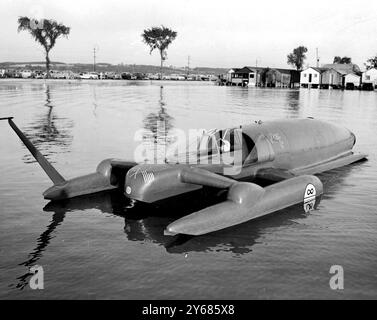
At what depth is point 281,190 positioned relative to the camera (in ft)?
40.3

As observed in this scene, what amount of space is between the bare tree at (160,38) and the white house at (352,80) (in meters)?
67.3

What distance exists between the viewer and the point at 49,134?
26109 mm

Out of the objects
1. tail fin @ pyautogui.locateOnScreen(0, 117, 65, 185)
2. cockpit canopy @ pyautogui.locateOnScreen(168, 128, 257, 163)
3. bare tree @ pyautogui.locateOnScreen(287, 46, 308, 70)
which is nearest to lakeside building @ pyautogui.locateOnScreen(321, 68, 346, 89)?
bare tree @ pyautogui.locateOnScreen(287, 46, 308, 70)

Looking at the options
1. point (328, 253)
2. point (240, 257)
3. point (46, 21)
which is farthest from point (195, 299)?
point (46, 21)

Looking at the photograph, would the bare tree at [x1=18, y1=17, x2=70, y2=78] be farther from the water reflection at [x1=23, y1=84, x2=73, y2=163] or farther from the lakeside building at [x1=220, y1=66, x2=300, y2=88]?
the water reflection at [x1=23, y1=84, x2=73, y2=163]

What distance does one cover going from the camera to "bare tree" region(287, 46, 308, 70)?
16350cm

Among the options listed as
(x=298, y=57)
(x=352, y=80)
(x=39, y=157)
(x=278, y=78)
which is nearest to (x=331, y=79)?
(x=352, y=80)

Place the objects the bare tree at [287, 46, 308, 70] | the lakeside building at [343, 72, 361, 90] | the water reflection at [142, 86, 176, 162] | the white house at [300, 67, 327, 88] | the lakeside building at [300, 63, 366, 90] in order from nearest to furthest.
→ 1. the water reflection at [142, 86, 176, 162]
2. the lakeside building at [343, 72, 361, 90]
3. the lakeside building at [300, 63, 366, 90]
4. the white house at [300, 67, 327, 88]
5. the bare tree at [287, 46, 308, 70]

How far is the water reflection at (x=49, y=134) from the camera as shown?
21.2 m

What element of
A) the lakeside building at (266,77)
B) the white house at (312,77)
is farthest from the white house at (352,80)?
the lakeside building at (266,77)

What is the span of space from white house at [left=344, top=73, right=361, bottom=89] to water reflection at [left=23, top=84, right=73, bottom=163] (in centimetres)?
9477

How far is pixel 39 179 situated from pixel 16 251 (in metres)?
6.27

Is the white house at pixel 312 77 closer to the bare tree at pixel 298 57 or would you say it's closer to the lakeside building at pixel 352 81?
the lakeside building at pixel 352 81

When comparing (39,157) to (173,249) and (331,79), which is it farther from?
(331,79)
